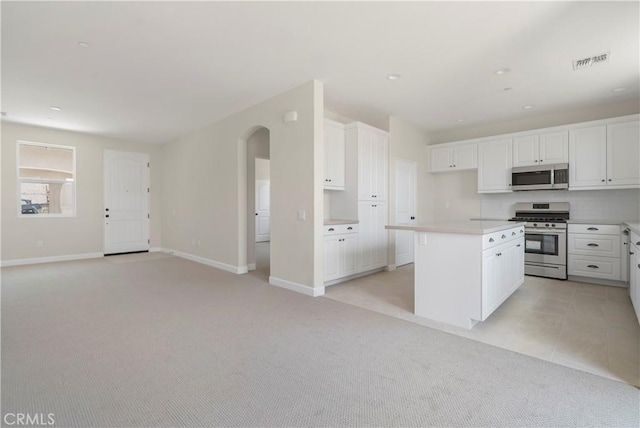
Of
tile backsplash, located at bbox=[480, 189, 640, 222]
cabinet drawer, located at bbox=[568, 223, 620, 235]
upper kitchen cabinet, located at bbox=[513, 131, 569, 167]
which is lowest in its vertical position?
cabinet drawer, located at bbox=[568, 223, 620, 235]

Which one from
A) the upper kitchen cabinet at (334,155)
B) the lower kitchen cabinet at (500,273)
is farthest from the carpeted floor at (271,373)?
the upper kitchen cabinet at (334,155)

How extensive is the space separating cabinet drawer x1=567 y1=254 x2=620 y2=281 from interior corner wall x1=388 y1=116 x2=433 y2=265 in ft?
8.24

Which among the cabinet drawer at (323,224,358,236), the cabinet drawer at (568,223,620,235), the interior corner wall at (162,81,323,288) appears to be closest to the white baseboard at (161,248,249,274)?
the interior corner wall at (162,81,323,288)

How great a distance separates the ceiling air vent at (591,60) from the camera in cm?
319

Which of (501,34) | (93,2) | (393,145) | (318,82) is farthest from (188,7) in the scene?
(393,145)

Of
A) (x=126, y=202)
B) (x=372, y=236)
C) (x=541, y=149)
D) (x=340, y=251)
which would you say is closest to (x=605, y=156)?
(x=541, y=149)

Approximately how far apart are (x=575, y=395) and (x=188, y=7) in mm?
3766

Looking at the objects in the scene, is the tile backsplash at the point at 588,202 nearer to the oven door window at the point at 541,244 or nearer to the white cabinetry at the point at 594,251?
the white cabinetry at the point at 594,251

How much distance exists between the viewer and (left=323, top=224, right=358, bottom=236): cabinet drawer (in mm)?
4164

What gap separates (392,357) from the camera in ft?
7.45

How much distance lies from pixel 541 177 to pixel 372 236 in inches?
113

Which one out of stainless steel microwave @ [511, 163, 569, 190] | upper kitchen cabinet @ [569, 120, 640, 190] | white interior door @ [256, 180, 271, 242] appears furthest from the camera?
white interior door @ [256, 180, 271, 242]

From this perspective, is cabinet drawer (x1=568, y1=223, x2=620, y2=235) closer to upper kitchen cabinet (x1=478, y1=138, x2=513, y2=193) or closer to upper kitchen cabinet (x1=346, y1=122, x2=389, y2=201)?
upper kitchen cabinet (x1=478, y1=138, x2=513, y2=193)

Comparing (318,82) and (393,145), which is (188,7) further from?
(393,145)
